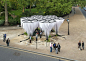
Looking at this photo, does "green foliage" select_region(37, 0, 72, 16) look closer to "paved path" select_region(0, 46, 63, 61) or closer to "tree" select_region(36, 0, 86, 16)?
"tree" select_region(36, 0, 86, 16)

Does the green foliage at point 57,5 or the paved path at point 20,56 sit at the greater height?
the green foliage at point 57,5

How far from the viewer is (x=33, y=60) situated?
13891 millimetres

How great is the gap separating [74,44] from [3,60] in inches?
416

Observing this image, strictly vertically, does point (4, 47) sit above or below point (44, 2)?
below

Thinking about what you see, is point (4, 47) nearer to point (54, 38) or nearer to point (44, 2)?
point (54, 38)

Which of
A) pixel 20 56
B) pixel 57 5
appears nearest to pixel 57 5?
pixel 57 5

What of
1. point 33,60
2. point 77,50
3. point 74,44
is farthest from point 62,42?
point 33,60

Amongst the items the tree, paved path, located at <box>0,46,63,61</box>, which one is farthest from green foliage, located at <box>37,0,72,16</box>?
paved path, located at <box>0,46,63,61</box>

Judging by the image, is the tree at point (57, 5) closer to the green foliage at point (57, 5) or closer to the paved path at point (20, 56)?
the green foliage at point (57, 5)

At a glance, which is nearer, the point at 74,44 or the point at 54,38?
the point at 74,44

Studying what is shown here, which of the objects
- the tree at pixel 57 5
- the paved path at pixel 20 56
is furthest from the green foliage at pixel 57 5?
the paved path at pixel 20 56

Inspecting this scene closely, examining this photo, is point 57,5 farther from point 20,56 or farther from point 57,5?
point 20,56

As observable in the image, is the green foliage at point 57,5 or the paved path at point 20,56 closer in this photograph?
the paved path at point 20,56

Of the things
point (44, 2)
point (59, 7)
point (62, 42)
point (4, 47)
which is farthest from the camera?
point (44, 2)
